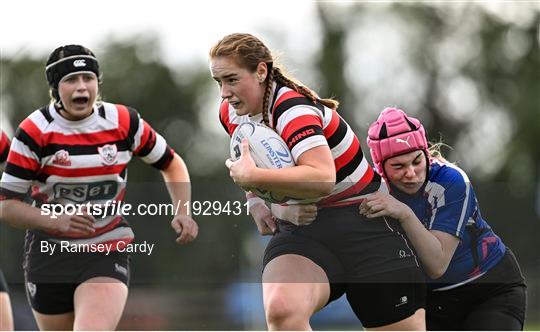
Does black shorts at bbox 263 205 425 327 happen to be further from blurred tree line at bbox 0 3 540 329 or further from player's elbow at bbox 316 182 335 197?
blurred tree line at bbox 0 3 540 329

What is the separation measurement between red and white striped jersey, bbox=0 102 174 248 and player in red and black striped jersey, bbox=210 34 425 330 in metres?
0.87

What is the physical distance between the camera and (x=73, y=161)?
553cm

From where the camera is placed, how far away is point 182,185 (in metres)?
5.94

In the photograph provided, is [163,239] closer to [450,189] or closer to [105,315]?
[105,315]

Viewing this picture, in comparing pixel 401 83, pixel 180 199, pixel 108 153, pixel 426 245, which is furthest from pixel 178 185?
pixel 401 83

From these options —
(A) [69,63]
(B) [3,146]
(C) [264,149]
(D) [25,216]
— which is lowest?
(D) [25,216]

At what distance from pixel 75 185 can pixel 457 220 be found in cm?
197

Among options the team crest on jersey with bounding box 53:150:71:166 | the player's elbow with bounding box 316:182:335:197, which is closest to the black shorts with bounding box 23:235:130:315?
the team crest on jersey with bounding box 53:150:71:166

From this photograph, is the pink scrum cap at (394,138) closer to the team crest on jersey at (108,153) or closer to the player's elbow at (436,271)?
the player's elbow at (436,271)

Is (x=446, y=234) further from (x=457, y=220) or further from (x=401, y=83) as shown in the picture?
(x=401, y=83)

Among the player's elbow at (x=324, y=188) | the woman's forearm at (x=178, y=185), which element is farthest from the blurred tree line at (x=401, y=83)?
the player's elbow at (x=324, y=188)

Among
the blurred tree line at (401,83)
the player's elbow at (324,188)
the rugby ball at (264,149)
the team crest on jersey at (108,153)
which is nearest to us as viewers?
the player's elbow at (324,188)

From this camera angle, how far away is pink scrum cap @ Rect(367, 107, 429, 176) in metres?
5.11

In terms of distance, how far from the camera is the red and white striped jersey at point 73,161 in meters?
5.51
